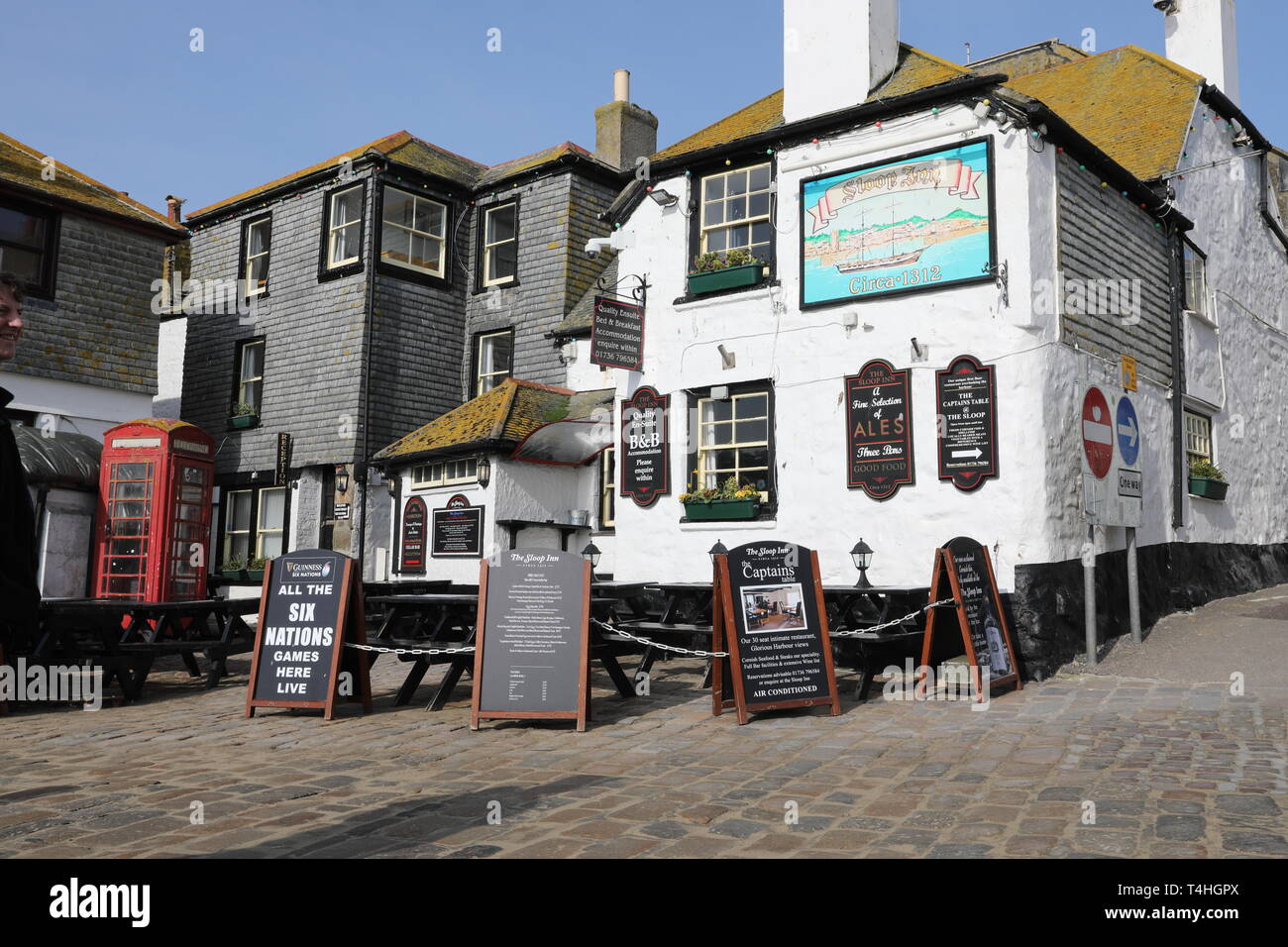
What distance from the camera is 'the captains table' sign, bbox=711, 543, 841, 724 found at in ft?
26.0

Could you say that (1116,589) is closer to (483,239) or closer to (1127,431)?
(1127,431)

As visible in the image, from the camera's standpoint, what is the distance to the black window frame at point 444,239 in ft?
59.4

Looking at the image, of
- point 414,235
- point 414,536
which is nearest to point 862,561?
point 414,536

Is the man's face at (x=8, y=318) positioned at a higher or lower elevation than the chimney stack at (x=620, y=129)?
lower

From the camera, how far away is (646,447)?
13062mm

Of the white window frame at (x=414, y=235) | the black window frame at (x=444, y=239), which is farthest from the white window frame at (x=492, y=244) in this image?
the white window frame at (x=414, y=235)

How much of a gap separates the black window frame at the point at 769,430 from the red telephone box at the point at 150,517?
721cm

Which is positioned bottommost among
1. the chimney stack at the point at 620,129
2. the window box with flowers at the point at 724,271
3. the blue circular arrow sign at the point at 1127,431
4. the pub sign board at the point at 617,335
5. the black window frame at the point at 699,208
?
the blue circular arrow sign at the point at 1127,431

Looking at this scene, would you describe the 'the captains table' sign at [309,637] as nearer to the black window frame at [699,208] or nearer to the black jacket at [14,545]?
the black jacket at [14,545]

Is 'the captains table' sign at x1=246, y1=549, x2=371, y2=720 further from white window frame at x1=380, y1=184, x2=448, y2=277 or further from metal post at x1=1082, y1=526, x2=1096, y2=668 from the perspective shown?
white window frame at x1=380, y1=184, x2=448, y2=277

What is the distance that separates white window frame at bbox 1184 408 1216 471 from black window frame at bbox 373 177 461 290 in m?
12.9

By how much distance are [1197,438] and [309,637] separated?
1239 cm
